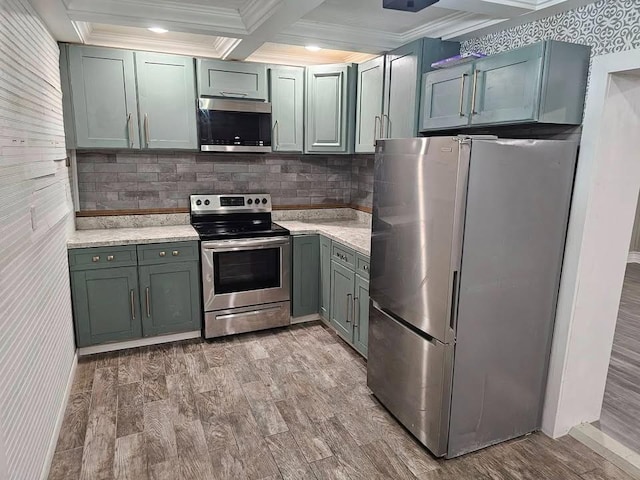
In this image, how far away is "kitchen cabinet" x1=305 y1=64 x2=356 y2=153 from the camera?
3.78 meters

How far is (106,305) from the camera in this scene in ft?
10.6

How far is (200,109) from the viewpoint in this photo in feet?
11.5

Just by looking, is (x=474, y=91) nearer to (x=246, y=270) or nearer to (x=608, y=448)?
(x=608, y=448)

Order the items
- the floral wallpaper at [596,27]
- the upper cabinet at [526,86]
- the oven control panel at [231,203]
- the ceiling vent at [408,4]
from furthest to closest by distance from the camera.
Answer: the oven control panel at [231,203]
the upper cabinet at [526,86]
the floral wallpaper at [596,27]
the ceiling vent at [408,4]

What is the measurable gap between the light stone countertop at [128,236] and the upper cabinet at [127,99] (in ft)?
2.21

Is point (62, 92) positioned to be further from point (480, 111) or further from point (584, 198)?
point (584, 198)

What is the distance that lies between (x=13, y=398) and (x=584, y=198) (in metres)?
2.65

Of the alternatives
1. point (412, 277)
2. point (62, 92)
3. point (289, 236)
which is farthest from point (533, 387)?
point (62, 92)

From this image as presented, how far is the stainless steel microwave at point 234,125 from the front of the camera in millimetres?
3533

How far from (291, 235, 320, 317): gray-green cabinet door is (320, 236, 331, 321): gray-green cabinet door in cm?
6

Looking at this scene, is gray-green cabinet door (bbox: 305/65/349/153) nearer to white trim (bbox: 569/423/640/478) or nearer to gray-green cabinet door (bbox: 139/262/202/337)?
gray-green cabinet door (bbox: 139/262/202/337)

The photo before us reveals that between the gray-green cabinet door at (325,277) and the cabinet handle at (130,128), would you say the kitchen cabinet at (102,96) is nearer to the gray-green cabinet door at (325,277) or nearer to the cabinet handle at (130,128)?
the cabinet handle at (130,128)

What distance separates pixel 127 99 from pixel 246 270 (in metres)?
1.60

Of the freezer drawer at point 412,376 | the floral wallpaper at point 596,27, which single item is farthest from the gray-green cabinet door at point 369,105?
the freezer drawer at point 412,376
